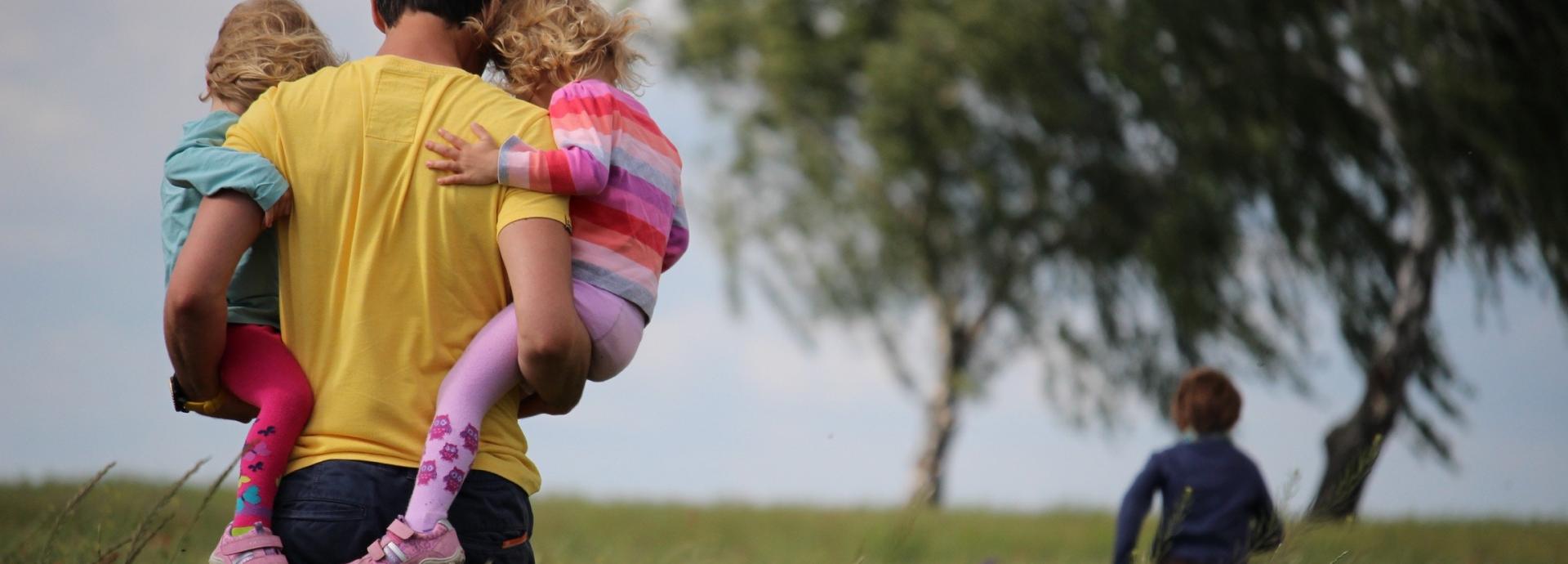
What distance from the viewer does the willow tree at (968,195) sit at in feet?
49.2

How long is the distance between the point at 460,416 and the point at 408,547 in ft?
0.75

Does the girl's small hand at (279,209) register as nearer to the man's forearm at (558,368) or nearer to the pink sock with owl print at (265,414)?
the pink sock with owl print at (265,414)

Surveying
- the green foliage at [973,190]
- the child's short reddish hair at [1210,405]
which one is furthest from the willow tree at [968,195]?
the child's short reddish hair at [1210,405]

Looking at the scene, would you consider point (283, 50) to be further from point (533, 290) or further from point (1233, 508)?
point (1233, 508)

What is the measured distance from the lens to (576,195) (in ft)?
7.52

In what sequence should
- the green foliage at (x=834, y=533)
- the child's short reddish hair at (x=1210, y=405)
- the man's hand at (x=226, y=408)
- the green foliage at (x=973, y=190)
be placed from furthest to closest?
the green foliage at (x=973, y=190) → the green foliage at (x=834, y=533) → the child's short reddish hair at (x=1210, y=405) → the man's hand at (x=226, y=408)

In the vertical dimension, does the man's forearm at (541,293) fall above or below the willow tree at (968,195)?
above

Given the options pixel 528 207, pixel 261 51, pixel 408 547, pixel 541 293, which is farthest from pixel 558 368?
pixel 261 51

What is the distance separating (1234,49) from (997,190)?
408cm

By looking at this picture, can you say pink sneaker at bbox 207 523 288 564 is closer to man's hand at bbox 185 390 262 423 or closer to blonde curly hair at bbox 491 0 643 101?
man's hand at bbox 185 390 262 423

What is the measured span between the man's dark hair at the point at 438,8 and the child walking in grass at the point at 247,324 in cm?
31

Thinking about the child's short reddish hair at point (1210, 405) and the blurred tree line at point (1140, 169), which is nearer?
the child's short reddish hair at point (1210, 405)

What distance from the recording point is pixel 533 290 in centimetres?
215

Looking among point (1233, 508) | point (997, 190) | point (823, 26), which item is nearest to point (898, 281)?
point (997, 190)
